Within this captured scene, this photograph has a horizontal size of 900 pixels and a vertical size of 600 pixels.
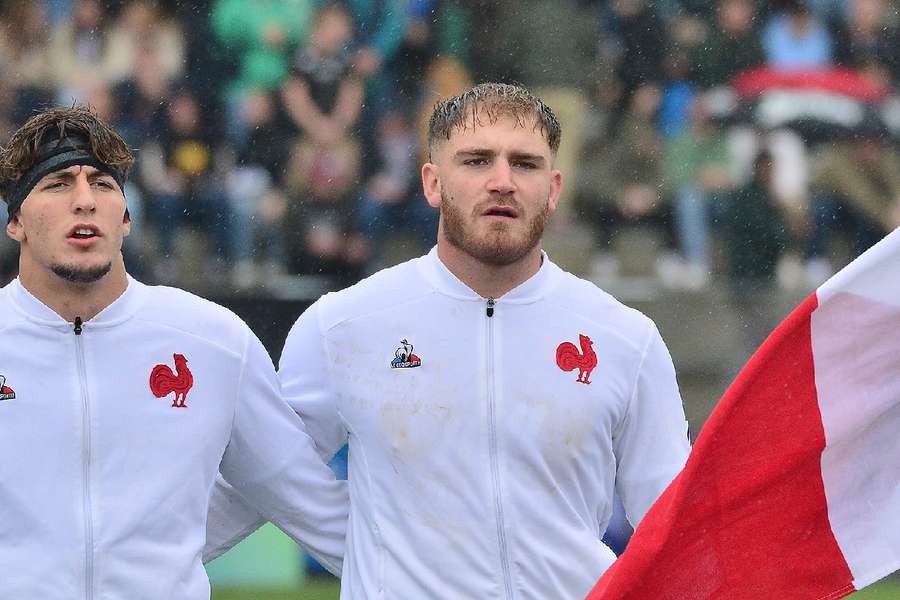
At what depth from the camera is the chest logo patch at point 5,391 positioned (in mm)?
5336

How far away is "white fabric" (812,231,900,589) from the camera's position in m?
4.90

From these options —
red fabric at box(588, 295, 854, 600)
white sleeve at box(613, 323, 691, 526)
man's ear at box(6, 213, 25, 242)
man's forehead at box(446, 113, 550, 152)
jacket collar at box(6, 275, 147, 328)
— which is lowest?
red fabric at box(588, 295, 854, 600)

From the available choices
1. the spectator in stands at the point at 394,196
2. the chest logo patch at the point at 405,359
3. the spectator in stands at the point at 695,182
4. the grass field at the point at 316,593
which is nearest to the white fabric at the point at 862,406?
the chest logo patch at the point at 405,359

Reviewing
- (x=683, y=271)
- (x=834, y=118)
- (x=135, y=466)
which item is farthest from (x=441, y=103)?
(x=834, y=118)

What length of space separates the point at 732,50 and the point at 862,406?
860cm

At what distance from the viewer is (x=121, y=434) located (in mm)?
5395

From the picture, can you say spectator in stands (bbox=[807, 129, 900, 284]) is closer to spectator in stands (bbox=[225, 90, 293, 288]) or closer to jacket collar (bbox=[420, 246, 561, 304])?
spectator in stands (bbox=[225, 90, 293, 288])

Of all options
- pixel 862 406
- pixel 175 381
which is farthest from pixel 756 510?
pixel 175 381

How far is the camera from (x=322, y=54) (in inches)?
503

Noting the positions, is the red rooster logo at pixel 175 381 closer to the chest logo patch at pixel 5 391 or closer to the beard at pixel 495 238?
the chest logo patch at pixel 5 391

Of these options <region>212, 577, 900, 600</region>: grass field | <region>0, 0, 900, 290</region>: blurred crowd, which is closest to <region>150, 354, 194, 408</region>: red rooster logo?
<region>212, 577, 900, 600</region>: grass field

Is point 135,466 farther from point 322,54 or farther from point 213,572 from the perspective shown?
point 322,54

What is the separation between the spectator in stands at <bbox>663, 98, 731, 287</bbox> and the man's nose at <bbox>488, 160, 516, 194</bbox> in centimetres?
728

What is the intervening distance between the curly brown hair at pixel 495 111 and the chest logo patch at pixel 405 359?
0.58 metres
